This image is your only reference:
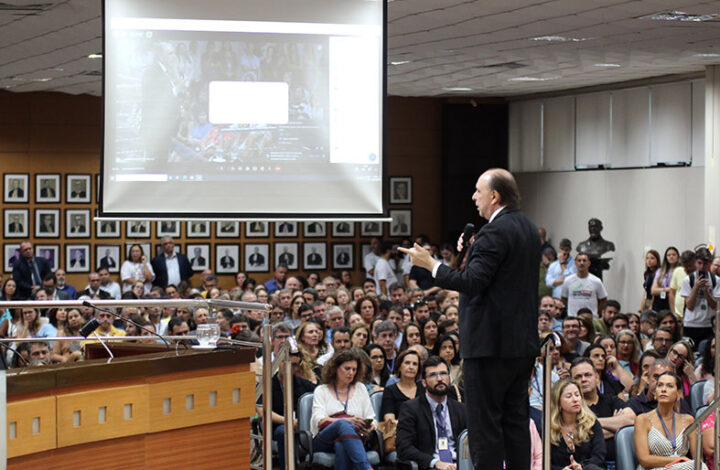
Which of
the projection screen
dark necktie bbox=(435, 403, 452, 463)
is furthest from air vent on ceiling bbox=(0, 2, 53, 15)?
dark necktie bbox=(435, 403, 452, 463)

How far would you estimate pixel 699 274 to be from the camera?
1069 cm

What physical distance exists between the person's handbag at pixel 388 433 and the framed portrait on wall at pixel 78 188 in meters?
10.6

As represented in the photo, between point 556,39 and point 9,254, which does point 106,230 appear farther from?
point 556,39

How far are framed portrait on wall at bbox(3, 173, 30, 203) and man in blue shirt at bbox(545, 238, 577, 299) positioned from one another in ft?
27.0

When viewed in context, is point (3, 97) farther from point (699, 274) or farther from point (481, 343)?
point (481, 343)

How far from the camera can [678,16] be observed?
953 centimetres

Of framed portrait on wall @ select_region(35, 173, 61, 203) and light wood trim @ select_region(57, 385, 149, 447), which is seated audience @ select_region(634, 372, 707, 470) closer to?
light wood trim @ select_region(57, 385, 149, 447)

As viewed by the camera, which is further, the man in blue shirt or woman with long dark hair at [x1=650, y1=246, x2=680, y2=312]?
the man in blue shirt

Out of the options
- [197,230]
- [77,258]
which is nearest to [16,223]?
[77,258]

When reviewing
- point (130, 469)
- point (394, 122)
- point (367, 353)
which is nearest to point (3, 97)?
point (394, 122)

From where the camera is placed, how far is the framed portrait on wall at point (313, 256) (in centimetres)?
1770

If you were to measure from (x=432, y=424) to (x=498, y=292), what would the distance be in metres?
2.98

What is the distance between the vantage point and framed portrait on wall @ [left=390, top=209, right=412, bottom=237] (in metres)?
18.1

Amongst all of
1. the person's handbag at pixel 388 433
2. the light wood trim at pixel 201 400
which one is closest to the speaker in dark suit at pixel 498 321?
the light wood trim at pixel 201 400
